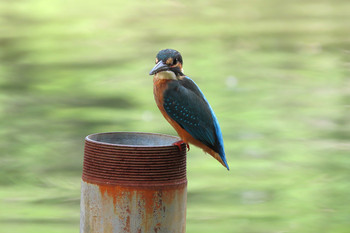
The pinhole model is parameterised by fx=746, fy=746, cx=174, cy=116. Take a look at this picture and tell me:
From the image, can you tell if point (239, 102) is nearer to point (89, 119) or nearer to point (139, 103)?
point (139, 103)

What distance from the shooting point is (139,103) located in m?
9.04

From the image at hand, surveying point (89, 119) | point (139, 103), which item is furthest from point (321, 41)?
point (89, 119)

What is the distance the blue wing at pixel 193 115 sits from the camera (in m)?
4.04

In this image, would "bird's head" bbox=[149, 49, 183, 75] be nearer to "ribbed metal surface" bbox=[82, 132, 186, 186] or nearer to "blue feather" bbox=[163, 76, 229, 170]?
"blue feather" bbox=[163, 76, 229, 170]

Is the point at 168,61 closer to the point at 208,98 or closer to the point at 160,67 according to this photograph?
the point at 160,67

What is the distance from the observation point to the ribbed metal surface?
3422 millimetres

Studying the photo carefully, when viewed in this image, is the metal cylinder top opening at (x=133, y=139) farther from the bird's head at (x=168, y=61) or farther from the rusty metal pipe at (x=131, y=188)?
the bird's head at (x=168, y=61)

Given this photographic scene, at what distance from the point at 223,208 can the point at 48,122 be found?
2.90m

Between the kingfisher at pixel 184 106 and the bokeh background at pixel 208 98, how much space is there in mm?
1802

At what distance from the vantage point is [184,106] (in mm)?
4051

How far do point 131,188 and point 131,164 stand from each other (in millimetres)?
110

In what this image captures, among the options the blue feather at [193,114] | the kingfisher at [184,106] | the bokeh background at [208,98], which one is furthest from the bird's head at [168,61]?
the bokeh background at [208,98]

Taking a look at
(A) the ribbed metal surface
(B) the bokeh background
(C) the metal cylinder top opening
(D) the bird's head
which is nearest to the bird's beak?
(D) the bird's head

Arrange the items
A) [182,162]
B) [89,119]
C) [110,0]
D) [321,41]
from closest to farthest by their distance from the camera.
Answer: [182,162] → [89,119] → [321,41] → [110,0]
